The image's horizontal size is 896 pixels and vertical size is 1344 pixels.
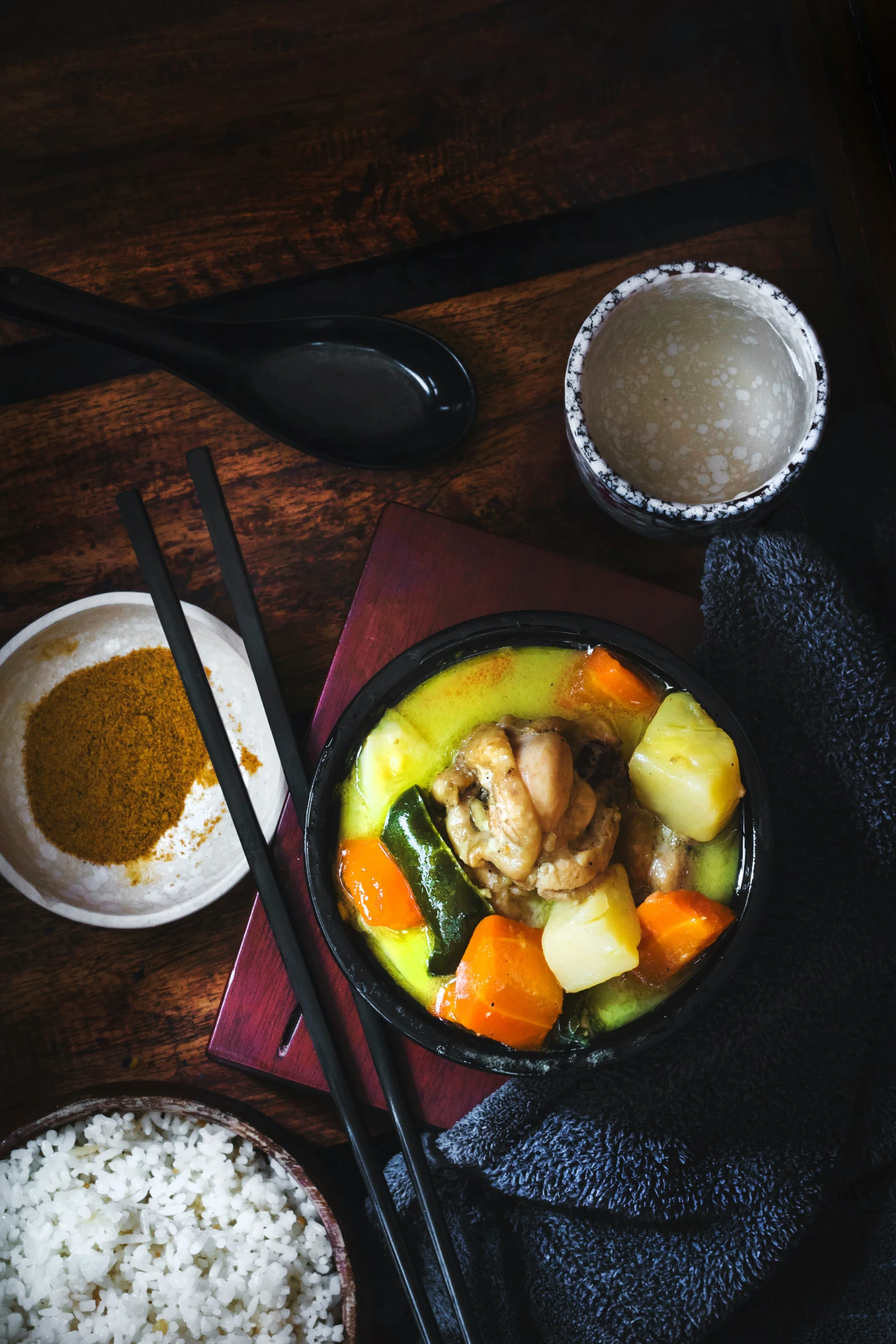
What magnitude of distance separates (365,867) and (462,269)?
2.89 feet

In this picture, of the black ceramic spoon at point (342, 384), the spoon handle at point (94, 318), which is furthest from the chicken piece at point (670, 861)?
the spoon handle at point (94, 318)

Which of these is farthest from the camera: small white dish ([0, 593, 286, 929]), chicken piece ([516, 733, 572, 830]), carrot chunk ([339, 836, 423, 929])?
small white dish ([0, 593, 286, 929])

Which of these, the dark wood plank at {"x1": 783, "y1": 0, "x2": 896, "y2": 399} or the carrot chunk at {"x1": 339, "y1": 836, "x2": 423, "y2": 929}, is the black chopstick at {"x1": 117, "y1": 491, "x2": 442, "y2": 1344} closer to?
the carrot chunk at {"x1": 339, "y1": 836, "x2": 423, "y2": 929}

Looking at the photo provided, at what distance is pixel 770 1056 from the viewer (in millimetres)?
1255

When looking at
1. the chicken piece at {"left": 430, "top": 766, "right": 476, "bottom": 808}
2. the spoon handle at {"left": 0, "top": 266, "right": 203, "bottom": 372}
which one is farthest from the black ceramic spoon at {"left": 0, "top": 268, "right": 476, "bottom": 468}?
the chicken piece at {"left": 430, "top": 766, "right": 476, "bottom": 808}

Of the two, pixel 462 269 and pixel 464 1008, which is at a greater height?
pixel 462 269

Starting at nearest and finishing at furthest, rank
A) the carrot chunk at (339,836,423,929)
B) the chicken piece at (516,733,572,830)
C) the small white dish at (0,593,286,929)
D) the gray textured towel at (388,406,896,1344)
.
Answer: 1. the chicken piece at (516,733,572,830)
2. the carrot chunk at (339,836,423,929)
3. the gray textured towel at (388,406,896,1344)
4. the small white dish at (0,593,286,929)

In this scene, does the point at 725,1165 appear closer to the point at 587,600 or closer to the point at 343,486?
the point at 587,600

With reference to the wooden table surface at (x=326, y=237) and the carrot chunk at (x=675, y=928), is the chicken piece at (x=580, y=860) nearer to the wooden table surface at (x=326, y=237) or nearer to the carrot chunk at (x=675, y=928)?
the carrot chunk at (x=675, y=928)

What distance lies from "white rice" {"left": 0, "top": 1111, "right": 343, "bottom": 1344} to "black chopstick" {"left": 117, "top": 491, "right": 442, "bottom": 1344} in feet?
0.62

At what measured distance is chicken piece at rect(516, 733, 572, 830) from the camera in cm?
97

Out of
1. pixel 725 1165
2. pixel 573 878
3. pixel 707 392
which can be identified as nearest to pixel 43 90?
pixel 707 392

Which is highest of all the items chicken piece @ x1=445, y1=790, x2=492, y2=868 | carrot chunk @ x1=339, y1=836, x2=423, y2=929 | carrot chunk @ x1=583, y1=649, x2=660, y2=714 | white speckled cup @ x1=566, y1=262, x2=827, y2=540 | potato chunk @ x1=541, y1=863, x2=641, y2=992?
white speckled cup @ x1=566, y1=262, x2=827, y2=540

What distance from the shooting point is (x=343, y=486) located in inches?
55.5
